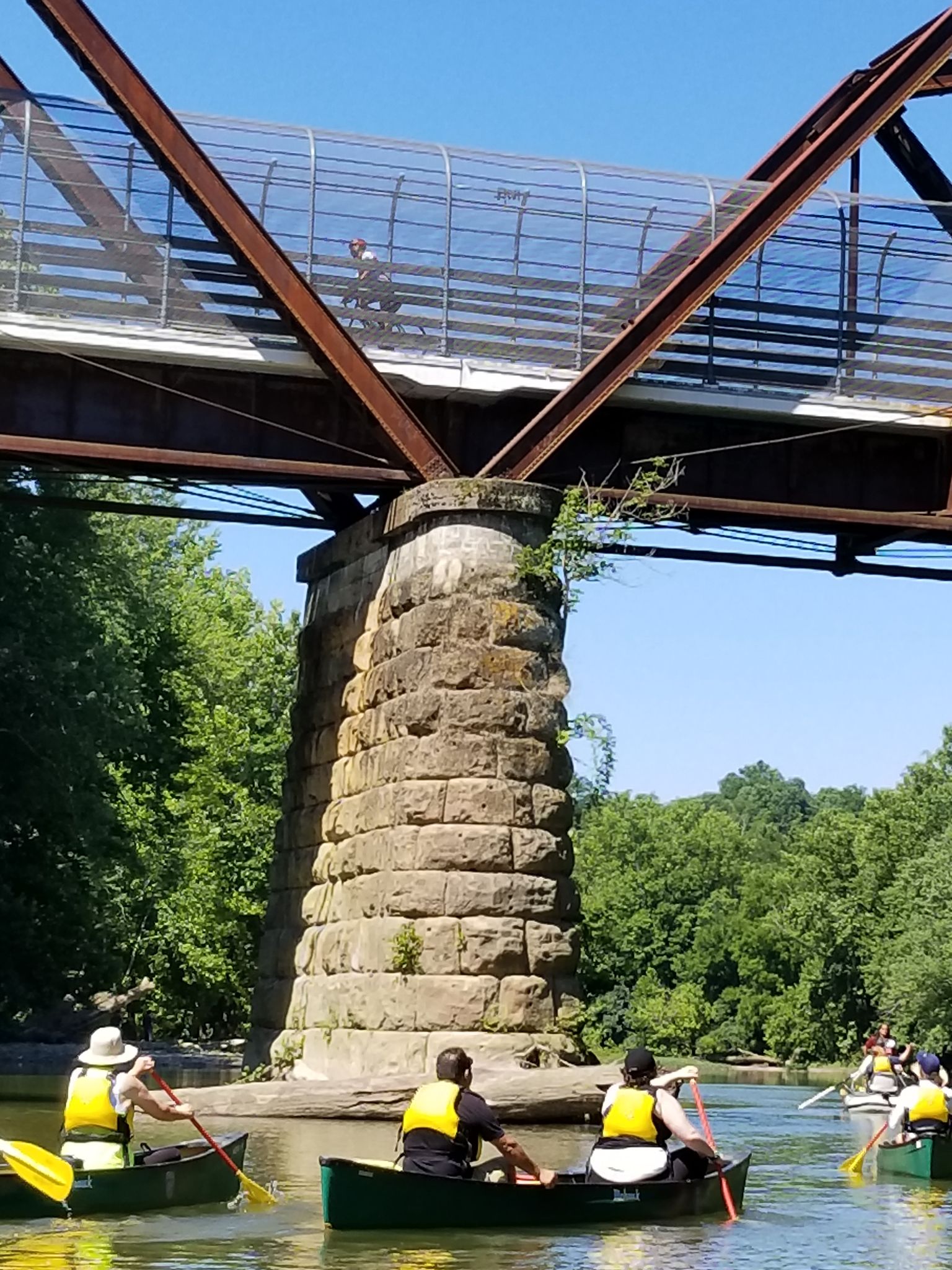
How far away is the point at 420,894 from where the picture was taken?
23.3 metres

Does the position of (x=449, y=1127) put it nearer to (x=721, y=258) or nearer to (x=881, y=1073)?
(x=721, y=258)

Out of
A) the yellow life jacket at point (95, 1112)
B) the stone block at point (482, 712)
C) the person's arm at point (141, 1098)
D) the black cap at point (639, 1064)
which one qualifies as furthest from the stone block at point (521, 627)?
the yellow life jacket at point (95, 1112)

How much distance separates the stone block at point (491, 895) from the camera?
76.3 ft

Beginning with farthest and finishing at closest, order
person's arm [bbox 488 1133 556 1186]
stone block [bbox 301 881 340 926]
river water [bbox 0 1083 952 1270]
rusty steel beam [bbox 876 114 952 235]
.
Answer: rusty steel beam [bbox 876 114 952 235], stone block [bbox 301 881 340 926], person's arm [bbox 488 1133 556 1186], river water [bbox 0 1083 952 1270]

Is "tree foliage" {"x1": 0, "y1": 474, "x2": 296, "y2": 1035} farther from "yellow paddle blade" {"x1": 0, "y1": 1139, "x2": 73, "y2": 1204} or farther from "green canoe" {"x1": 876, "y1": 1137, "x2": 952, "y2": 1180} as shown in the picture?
"yellow paddle blade" {"x1": 0, "y1": 1139, "x2": 73, "y2": 1204}

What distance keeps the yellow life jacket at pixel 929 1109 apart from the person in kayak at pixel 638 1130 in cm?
611

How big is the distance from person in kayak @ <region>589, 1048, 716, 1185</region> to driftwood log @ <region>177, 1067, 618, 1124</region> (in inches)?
233

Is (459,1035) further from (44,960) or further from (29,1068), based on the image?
(44,960)

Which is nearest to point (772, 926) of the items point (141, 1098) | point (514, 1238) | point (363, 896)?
point (363, 896)

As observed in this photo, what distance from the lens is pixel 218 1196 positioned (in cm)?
1623

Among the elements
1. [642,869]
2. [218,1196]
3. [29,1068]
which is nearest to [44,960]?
[29,1068]

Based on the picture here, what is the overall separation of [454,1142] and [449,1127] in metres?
0.12

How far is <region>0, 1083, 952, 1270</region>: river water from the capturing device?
1308cm

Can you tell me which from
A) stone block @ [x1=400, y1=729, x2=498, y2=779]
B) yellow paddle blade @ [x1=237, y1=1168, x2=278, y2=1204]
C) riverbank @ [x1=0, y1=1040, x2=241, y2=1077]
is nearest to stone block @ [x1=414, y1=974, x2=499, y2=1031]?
stone block @ [x1=400, y1=729, x2=498, y2=779]
